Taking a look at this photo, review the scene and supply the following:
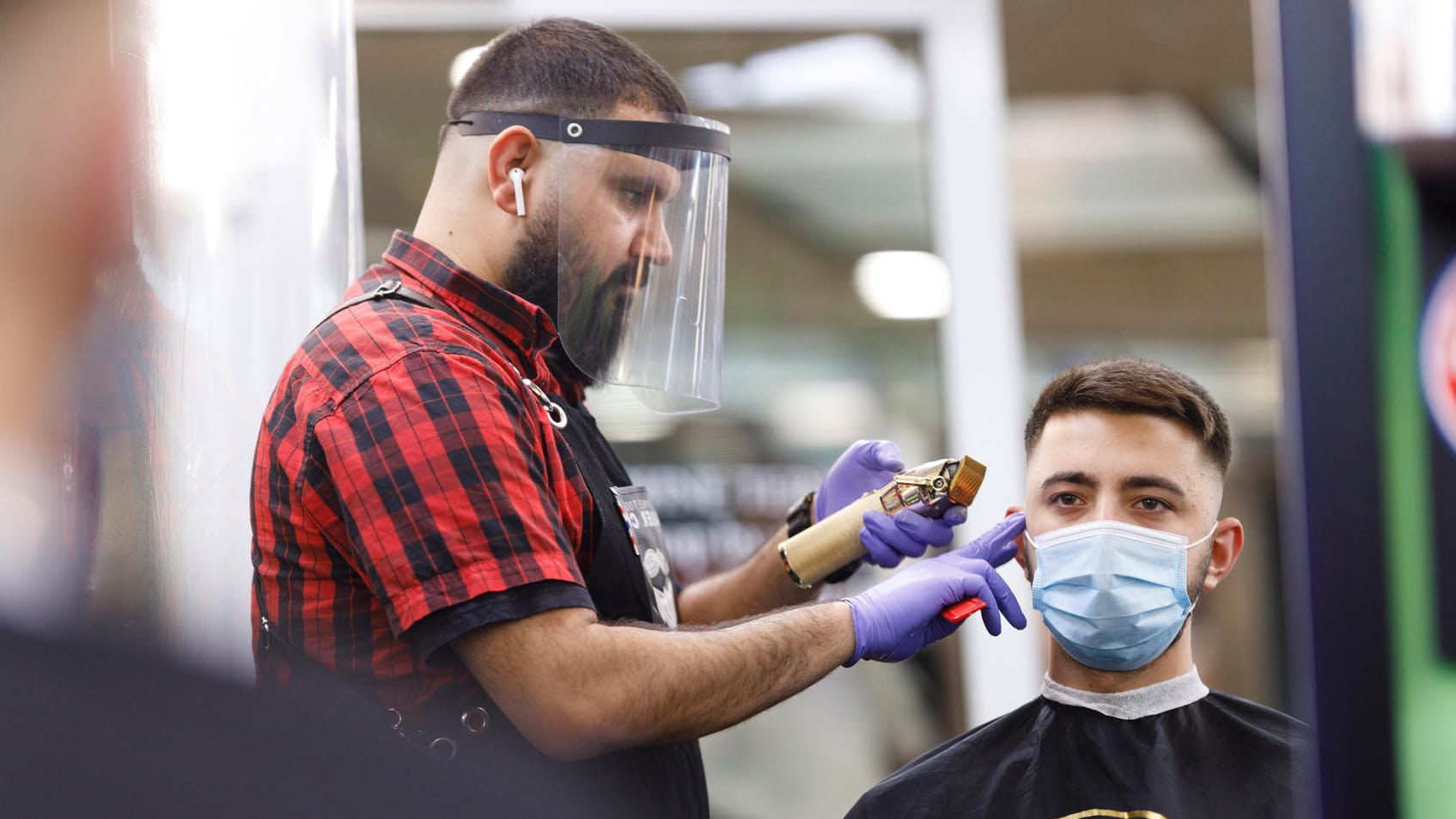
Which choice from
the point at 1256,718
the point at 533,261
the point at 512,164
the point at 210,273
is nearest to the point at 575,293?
the point at 533,261

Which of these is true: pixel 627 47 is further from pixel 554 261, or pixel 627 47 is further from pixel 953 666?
pixel 953 666

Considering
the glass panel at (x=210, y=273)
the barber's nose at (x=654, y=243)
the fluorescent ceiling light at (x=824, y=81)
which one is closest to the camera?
the glass panel at (x=210, y=273)

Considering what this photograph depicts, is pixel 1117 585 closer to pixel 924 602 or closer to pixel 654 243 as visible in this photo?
pixel 924 602

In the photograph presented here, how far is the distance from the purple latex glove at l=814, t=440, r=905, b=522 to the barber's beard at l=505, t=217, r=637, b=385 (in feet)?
1.69

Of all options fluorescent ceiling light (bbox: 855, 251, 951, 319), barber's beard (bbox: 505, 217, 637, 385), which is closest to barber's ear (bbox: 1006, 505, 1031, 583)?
barber's beard (bbox: 505, 217, 637, 385)

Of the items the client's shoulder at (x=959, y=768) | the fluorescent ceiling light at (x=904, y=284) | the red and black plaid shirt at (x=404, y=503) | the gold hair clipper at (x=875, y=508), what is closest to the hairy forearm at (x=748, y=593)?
the gold hair clipper at (x=875, y=508)

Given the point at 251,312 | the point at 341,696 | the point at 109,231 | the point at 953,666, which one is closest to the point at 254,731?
the point at 341,696

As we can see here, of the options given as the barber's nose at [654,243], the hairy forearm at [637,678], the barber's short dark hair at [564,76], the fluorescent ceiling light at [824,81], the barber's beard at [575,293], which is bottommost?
the hairy forearm at [637,678]

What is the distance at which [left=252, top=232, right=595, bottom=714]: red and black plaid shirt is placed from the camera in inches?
55.3

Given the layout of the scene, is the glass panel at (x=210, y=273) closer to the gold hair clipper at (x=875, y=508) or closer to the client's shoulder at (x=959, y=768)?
the gold hair clipper at (x=875, y=508)

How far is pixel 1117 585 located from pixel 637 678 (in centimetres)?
79

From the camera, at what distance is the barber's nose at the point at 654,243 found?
1.85 metres

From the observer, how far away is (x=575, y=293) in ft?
5.98

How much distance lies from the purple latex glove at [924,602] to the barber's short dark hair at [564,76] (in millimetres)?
722
